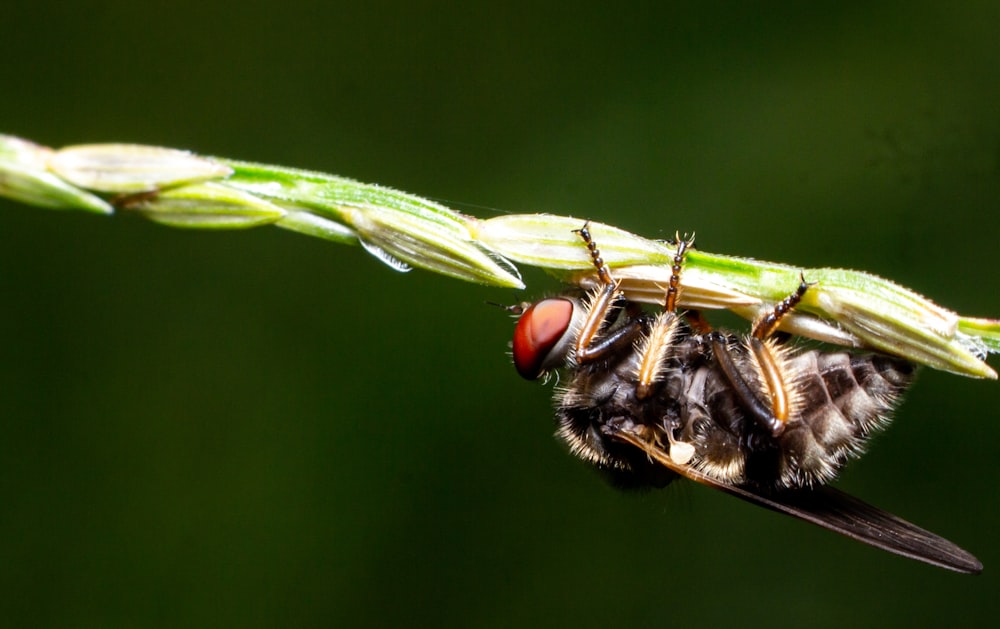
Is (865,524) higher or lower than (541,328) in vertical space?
lower

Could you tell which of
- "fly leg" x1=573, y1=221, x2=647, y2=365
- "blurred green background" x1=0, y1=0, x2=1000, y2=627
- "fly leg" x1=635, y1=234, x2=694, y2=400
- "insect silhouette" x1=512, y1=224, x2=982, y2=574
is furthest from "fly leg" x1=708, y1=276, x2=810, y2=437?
"blurred green background" x1=0, y1=0, x2=1000, y2=627

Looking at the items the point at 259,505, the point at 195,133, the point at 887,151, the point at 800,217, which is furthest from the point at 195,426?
the point at 887,151

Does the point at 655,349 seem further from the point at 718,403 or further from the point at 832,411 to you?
the point at 832,411

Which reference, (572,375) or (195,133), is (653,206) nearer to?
(572,375)

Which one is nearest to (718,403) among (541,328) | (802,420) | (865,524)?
(802,420)

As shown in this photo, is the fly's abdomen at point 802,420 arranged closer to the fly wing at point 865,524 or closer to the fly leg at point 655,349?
the fly wing at point 865,524

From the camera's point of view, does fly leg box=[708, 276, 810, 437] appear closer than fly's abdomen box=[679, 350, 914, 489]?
Yes

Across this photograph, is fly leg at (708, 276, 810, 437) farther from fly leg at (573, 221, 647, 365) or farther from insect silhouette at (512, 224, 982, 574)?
fly leg at (573, 221, 647, 365)

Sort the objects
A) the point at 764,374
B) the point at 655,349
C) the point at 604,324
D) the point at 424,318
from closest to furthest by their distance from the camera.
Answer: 1. the point at 764,374
2. the point at 655,349
3. the point at 604,324
4. the point at 424,318
